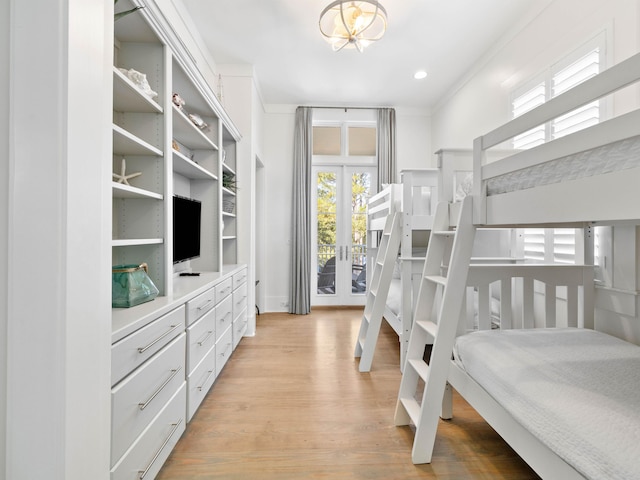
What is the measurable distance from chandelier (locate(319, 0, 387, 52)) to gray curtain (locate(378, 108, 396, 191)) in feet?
6.62

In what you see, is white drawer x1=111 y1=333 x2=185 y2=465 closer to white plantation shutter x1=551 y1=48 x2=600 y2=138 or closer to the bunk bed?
the bunk bed

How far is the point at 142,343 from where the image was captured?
1.25 metres

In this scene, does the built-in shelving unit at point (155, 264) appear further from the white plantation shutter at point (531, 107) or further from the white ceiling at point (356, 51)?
the white plantation shutter at point (531, 107)

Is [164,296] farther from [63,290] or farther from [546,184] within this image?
[546,184]

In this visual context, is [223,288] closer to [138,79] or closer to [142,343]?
[142,343]

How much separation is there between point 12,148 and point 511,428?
69.3 inches

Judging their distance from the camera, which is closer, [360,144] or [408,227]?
[408,227]

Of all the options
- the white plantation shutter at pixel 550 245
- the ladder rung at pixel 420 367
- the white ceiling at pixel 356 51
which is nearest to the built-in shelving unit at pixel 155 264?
the white ceiling at pixel 356 51

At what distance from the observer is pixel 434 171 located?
8.68ft

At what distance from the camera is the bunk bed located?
818 millimetres

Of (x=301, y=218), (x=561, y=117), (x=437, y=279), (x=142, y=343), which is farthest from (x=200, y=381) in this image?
(x=561, y=117)

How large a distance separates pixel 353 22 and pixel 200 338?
2.54 m

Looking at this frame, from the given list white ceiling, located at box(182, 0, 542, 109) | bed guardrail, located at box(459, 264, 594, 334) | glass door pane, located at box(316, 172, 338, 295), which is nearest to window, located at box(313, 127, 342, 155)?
glass door pane, located at box(316, 172, 338, 295)

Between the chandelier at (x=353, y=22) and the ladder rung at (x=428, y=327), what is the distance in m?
2.21
